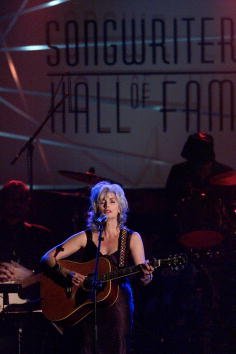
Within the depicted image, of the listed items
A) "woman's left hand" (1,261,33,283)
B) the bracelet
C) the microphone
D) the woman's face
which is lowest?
"woman's left hand" (1,261,33,283)

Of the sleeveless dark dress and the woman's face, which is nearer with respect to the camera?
the sleeveless dark dress

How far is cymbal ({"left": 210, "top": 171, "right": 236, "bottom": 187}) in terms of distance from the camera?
7195 mm

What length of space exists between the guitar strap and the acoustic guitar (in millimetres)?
97

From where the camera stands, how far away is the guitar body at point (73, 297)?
579 cm

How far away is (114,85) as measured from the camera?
29.0 feet

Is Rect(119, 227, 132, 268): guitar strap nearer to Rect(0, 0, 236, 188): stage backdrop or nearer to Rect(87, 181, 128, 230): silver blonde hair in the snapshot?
Rect(87, 181, 128, 230): silver blonde hair

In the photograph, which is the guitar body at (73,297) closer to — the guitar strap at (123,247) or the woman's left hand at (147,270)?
the guitar strap at (123,247)

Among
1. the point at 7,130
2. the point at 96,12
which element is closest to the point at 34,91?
the point at 7,130

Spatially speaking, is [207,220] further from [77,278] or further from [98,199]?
[77,278]

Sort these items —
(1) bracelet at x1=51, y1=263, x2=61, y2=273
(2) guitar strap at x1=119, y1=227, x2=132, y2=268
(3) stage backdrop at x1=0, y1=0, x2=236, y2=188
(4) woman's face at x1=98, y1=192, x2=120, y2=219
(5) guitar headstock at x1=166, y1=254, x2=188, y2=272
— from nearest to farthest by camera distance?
(5) guitar headstock at x1=166, y1=254, x2=188, y2=272, (2) guitar strap at x1=119, y1=227, x2=132, y2=268, (4) woman's face at x1=98, y1=192, x2=120, y2=219, (1) bracelet at x1=51, y1=263, x2=61, y2=273, (3) stage backdrop at x1=0, y1=0, x2=236, y2=188

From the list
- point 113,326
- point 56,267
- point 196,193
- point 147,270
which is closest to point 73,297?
point 56,267

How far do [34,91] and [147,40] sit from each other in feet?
4.58

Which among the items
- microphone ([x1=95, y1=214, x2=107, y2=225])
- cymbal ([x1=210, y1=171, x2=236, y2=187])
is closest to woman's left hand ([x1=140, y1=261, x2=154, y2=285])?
microphone ([x1=95, y1=214, x2=107, y2=225])

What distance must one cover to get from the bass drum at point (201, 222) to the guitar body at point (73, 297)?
1521 millimetres
